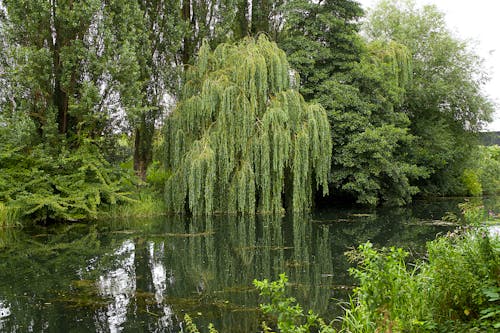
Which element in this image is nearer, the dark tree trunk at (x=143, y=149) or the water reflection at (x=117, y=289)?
the water reflection at (x=117, y=289)

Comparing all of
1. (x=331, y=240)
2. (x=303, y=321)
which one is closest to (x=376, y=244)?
(x=331, y=240)

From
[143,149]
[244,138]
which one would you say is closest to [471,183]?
[244,138]

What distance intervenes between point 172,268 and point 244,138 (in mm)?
6801

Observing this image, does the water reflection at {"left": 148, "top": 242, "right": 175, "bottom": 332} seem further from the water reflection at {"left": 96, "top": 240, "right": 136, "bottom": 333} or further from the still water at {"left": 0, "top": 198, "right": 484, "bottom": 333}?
the water reflection at {"left": 96, "top": 240, "right": 136, "bottom": 333}

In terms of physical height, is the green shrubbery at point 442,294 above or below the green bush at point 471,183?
below

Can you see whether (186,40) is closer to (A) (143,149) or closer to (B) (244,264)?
(A) (143,149)

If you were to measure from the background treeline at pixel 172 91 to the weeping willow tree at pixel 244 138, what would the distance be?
0.94 metres

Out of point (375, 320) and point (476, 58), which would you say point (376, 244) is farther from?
point (476, 58)

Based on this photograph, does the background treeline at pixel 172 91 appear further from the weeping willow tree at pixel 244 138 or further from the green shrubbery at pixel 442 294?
the green shrubbery at pixel 442 294

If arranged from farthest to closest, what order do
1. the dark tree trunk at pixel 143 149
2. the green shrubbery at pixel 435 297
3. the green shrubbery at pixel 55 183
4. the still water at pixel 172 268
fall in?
the dark tree trunk at pixel 143 149
the green shrubbery at pixel 55 183
the still water at pixel 172 268
the green shrubbery at pixel 435 297

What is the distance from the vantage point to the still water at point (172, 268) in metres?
5.02

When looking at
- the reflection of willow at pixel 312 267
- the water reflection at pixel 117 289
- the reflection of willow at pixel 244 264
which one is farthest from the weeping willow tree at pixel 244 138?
the water reflection at pixel 117 289

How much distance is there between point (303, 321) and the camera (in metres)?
4.81

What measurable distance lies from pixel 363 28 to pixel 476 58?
565 cm
